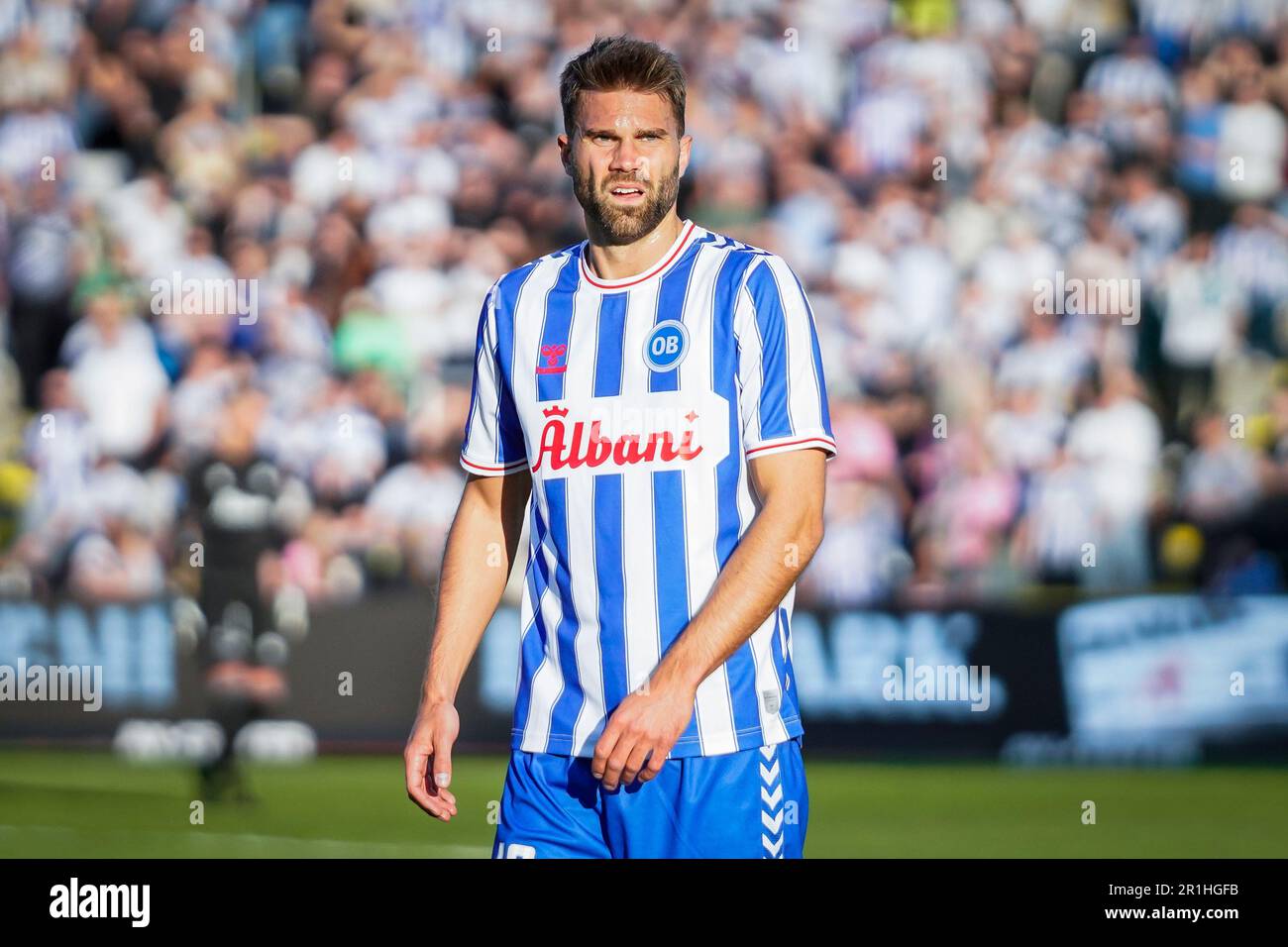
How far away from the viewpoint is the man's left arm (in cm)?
284

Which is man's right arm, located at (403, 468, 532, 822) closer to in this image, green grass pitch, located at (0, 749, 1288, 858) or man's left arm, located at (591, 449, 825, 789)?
man's left arm, located at (591, 449, 825, 789)

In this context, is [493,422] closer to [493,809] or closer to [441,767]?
[441,767]

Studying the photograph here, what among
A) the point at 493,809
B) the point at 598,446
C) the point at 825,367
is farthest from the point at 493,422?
the point at 825,367

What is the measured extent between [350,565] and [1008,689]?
345 cm

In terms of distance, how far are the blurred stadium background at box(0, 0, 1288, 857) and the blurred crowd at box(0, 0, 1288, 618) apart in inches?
1.0

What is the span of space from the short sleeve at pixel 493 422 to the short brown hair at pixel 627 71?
0.46 metres

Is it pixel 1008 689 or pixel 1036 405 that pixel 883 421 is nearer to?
pixel 1036 405

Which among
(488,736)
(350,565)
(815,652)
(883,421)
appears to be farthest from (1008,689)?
(350,565)

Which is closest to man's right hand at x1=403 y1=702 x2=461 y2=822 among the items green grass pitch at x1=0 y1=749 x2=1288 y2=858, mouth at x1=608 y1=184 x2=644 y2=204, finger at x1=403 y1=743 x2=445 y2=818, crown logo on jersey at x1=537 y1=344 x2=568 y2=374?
finger at x1=403 y1=743 x2=445 y2=818

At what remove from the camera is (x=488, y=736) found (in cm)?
822

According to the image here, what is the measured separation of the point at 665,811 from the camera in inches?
120

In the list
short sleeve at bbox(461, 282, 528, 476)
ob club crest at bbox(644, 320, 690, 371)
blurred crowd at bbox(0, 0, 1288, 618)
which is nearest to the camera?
ob club crest at bbox(644, 320, 690, 371)

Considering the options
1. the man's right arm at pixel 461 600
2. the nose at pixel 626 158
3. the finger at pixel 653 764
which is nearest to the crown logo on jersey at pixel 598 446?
the man's right arm at pixel 461 600
